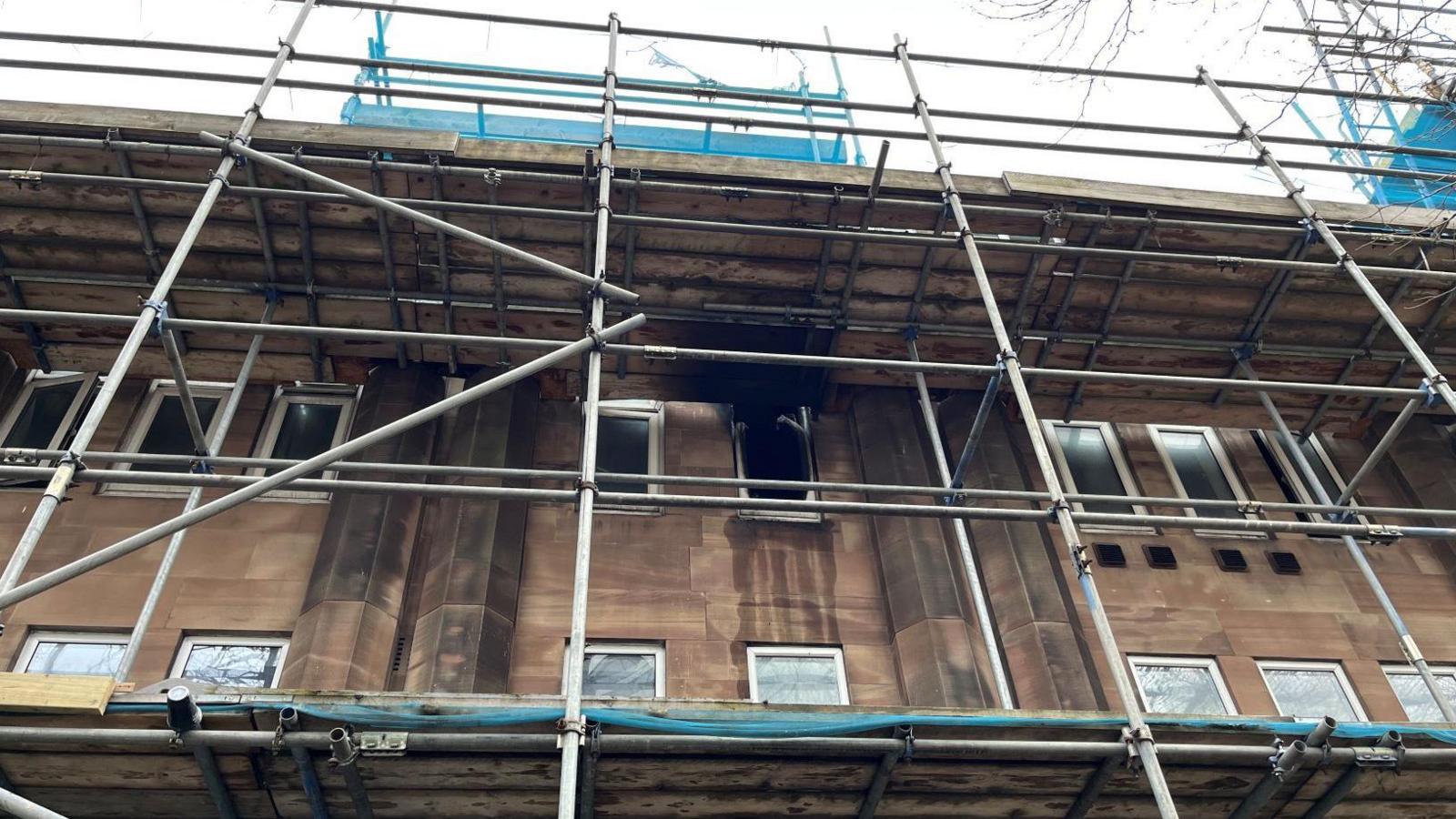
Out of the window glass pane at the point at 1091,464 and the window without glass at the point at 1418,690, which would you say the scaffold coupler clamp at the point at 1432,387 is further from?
the window glass pane at the point at 1091,464

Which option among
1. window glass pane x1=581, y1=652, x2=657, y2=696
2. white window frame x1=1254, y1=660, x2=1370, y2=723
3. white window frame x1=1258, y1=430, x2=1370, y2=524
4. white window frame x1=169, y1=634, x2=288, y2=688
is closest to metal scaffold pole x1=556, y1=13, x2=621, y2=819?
window glass pane x1=581, y1=652, x2=657, y2=696

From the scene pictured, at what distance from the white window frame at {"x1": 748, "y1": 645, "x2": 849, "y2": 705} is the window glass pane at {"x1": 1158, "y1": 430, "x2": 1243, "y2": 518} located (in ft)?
17.0

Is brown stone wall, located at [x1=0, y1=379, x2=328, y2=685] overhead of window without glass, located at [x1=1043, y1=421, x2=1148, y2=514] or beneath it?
beneath

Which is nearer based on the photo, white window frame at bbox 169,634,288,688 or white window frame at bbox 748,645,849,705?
white window frame at bbox 169,634,288,688

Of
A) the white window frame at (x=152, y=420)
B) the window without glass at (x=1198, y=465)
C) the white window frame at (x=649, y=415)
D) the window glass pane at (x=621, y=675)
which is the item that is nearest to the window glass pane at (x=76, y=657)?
the white window frame at (x=152, y=420)

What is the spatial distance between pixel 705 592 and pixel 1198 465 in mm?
6730

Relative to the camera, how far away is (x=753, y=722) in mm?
6879

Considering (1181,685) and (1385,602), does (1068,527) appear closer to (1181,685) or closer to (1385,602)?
(1181,685)

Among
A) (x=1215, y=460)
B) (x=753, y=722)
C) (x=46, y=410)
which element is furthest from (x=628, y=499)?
(x=1215, y=460)

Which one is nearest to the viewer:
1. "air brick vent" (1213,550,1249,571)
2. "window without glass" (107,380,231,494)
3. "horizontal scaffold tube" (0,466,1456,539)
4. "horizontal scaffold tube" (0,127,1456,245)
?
"horizontal scaffold tube" (0,466,1456,539)

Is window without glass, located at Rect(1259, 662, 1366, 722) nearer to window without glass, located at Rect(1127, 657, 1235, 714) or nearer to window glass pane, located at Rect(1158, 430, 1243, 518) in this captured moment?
window without glass, located at Rect(1127, 657, 1235, 714)

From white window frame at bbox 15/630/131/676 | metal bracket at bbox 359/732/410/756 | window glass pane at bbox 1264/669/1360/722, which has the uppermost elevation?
white window frame at bbox 15/630/131/676

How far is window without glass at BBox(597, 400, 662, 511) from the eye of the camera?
1188cm

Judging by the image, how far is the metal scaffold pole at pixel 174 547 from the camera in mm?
7969
